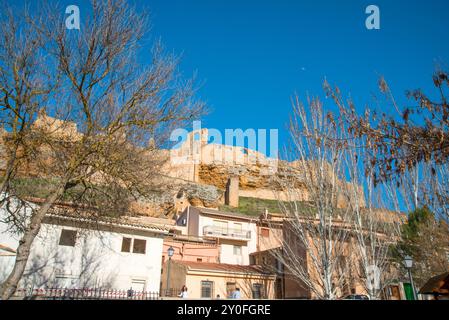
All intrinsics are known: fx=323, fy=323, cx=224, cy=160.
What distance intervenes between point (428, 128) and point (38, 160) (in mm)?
11068

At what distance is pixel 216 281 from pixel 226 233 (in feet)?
35.1

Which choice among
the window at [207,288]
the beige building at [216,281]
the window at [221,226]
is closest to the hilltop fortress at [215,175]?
the window at [221,226]

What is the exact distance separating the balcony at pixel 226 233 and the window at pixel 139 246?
12680 millimetres

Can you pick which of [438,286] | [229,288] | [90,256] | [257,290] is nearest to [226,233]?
[257,290]

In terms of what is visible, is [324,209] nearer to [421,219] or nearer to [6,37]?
[421,219]

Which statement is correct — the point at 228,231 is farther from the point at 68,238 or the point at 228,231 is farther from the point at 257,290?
the point at 68,238

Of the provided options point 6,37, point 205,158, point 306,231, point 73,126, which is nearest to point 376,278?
point 306,231

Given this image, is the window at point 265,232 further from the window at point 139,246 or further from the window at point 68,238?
the window at point 68,238

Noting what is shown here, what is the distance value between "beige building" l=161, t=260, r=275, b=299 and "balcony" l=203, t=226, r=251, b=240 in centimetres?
785

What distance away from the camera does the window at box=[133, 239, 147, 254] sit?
20250mm

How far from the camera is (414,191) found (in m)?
13.2

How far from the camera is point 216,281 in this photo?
23000 mm

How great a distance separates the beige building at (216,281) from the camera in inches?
876
